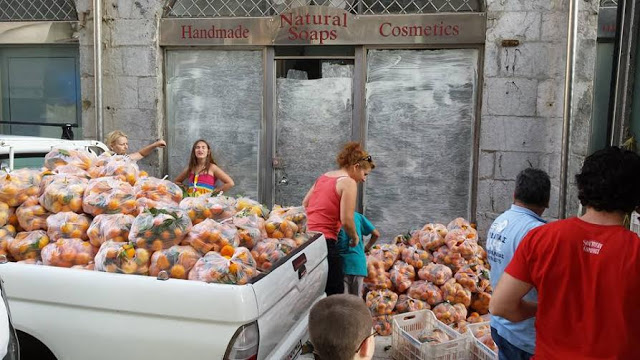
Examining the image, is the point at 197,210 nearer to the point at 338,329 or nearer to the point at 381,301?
the point at 338,329

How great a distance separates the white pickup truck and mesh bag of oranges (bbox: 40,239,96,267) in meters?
0.15

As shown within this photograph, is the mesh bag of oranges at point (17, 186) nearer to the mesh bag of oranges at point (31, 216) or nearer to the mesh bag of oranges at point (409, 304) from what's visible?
the mesh bag of oranges at point (31, 216)

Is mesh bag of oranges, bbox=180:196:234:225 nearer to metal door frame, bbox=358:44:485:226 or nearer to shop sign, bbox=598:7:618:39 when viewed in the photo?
metal door frame, bbox=358:44:485:226

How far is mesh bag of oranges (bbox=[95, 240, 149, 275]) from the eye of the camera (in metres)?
3.10

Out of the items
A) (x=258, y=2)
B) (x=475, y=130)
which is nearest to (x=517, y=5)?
(x=475, y=130)

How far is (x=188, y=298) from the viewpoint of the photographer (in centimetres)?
287

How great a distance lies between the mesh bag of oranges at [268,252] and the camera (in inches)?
140

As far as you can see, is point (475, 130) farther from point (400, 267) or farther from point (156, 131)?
point (156, 131)

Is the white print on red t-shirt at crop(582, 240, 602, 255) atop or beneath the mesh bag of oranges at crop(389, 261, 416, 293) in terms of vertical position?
atop

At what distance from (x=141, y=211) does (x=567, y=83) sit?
17.0ft

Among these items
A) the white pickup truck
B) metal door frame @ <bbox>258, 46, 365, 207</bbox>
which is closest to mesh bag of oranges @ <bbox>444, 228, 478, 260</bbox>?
metal door frame @ <bbox>258, 46, 365, 207</bbox>

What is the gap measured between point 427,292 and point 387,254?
1.98 ft

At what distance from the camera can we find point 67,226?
3.48m

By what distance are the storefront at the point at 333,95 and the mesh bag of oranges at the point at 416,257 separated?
1689mm
